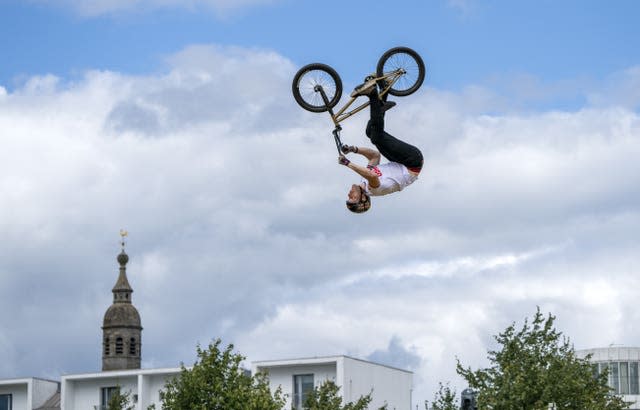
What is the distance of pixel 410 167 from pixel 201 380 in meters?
34.7

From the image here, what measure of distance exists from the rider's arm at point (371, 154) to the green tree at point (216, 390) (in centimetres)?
3318

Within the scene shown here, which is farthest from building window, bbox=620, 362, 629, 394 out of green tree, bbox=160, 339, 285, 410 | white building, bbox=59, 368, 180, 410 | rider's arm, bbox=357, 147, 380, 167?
rider's arm, bbox=357, 147, 380, 167

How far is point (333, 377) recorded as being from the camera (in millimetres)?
89750

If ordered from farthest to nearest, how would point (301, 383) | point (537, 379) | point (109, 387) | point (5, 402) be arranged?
point (5, 402)
point (109, 387)
point (301, 383)
point (537, 379)

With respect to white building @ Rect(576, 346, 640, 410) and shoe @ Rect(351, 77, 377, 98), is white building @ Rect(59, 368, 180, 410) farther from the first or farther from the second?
shoe @ Rect(351, 77, 377, 98)

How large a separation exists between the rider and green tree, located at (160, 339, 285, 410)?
3336 centimetres

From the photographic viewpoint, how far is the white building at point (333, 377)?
88562 mm

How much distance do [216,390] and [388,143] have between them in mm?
34832

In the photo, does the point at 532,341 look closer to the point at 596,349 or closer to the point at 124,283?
the point at 596,349

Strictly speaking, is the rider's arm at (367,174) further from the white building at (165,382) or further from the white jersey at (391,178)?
the white building at (165,382)

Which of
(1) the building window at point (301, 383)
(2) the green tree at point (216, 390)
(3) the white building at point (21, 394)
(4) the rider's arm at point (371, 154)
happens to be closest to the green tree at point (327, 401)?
(2) the green tree at point (216, 390)

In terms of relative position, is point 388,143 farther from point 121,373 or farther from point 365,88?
point 121,373

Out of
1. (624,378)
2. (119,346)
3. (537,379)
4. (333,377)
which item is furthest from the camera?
(119,346)

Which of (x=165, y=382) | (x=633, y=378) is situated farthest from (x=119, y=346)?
(x=165, y=382)
